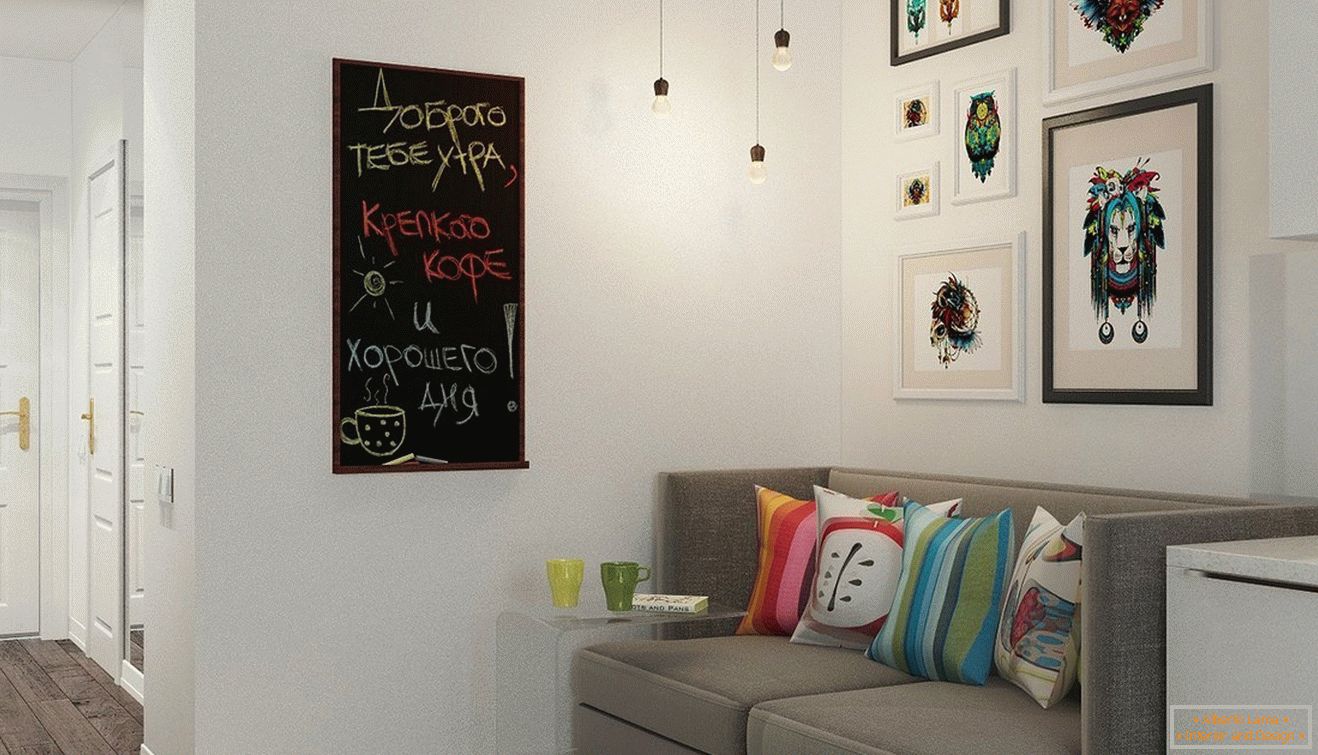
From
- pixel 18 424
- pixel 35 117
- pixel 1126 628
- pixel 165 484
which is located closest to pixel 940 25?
pixel 1126 628

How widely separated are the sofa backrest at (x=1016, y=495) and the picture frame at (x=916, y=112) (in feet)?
3.13

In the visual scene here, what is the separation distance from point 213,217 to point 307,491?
70 cm

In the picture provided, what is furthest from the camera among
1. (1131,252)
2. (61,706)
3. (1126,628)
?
(61,706)

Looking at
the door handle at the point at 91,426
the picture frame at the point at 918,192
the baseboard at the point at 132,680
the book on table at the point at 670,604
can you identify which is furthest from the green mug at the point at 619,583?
the door handle at the point at 91,426

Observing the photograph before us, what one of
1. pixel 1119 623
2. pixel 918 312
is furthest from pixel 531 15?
pixel 1119 623

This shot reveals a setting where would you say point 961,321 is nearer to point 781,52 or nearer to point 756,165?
point 756,165

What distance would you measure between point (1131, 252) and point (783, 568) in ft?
3.72

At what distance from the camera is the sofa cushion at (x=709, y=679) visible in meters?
2.93

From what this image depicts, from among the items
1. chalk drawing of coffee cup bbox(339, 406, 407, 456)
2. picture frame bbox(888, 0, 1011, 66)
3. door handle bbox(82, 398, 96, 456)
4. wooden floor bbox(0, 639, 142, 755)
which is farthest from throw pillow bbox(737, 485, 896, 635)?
door handle bbox(82, 398, 96, 456)

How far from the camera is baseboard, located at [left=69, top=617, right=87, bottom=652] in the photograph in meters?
5.86

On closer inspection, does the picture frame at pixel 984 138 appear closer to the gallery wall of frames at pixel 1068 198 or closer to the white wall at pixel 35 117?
the gallery wall of frames at pixel 1068 198

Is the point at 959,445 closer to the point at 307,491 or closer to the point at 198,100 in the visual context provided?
the point at 307,491

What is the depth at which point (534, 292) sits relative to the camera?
373cm

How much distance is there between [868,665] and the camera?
311 cm
